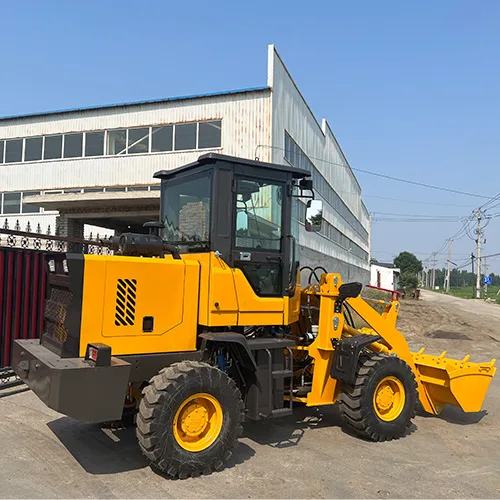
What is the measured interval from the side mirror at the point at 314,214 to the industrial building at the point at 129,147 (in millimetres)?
11227

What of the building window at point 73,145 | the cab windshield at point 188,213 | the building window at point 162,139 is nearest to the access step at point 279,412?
the cab windshield at point 188,213

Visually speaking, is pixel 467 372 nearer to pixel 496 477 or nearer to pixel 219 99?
pixel 496 477

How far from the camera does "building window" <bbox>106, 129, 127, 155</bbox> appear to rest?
20203mm

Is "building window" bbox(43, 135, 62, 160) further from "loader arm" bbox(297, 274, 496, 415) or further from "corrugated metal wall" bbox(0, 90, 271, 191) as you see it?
"loader arm" bbox(297, 274, 496, 415)

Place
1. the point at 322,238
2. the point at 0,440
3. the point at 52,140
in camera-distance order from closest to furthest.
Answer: the point at 0,440, the point at 52,140, the point at 322,238

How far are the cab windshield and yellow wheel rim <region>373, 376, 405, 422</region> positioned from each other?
264 cm

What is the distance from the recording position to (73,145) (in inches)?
833

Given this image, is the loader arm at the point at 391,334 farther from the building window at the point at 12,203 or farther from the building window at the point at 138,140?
the building window at the point at 12,203

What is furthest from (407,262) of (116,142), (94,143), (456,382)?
(456,382)

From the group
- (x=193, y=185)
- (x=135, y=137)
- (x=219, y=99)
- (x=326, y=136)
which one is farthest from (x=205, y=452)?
(x=326, y=136)

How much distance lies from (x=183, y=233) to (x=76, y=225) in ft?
55.0

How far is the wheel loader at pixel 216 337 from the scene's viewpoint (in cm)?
429

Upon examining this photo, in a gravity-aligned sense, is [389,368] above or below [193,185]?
→ below

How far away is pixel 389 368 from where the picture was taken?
5754 millimetres
